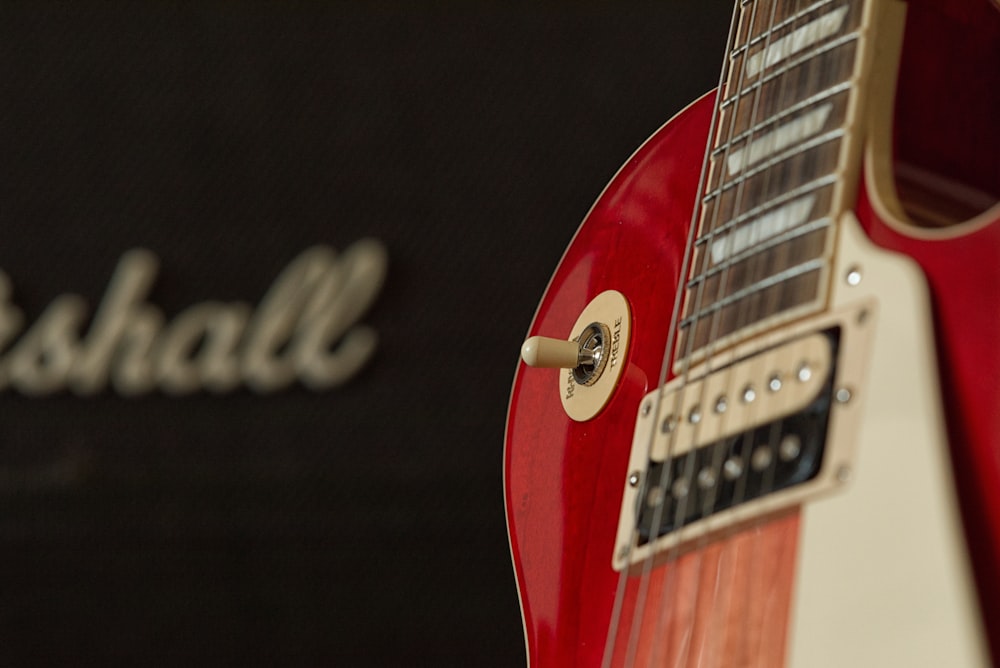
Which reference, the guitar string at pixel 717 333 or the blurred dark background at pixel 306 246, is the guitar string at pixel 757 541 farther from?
the blurred dark background at pixel 306 246

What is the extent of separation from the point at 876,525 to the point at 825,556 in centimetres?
2

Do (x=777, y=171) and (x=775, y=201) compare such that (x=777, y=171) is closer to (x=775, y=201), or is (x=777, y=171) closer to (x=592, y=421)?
(x=775, y=201)

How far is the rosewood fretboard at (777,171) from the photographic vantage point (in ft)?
1.05

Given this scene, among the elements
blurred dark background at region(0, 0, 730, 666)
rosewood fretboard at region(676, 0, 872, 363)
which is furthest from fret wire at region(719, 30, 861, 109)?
blurred dark background at region(0, 0, 730, 666)

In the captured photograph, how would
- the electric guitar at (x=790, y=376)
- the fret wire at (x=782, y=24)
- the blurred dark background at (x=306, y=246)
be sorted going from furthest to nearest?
the blurred dark background at (x=306, y=246)
the fret wire at (x=782, y=24)
the electric guitar at (x=790, y=376)

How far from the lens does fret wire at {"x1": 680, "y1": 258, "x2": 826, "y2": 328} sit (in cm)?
31

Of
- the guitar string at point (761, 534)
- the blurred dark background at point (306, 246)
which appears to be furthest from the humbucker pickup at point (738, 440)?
the blurred dark background at point (306, 246)

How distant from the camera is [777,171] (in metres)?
0.35

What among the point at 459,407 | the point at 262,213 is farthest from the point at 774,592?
the point at 262,213

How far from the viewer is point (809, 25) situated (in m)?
0.37

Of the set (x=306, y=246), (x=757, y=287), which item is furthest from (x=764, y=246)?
(x=306, y=246)

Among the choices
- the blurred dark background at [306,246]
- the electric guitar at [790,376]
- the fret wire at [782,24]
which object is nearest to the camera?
the electric guitar at [790,376]

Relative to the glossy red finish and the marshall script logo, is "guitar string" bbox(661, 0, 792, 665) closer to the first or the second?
the glossy red finish

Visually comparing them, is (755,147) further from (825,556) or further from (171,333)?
(171,333)
